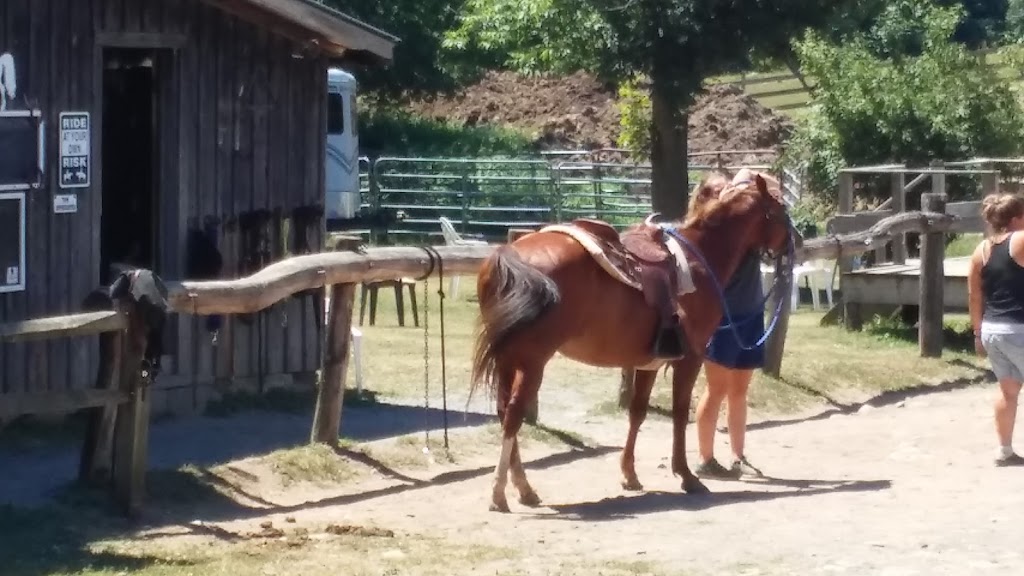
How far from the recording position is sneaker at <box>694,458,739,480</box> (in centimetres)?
1015

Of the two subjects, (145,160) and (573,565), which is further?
(145,160)

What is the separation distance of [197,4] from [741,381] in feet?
15.0

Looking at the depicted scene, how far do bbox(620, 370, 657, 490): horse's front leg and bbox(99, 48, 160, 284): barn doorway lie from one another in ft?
13.4

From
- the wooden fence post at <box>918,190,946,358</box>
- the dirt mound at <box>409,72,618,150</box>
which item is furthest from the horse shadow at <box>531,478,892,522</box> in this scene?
the dirt mound at <box>409,72,618,150</box>

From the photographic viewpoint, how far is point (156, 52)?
11484mm

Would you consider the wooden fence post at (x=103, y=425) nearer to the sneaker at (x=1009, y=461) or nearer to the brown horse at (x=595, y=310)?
the brown horse at (x=595, y=310)

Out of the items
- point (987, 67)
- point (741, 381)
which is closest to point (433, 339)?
point (741, 381)

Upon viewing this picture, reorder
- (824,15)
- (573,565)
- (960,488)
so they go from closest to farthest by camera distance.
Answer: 1. (573,565)
2. (960,488)
3. (824,15)

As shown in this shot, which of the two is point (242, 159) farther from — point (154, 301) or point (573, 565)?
point (573, 565)

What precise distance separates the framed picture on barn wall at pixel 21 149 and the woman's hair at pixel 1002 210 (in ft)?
19.7

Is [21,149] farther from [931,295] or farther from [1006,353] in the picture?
[931,295]

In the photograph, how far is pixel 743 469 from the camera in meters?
10.2

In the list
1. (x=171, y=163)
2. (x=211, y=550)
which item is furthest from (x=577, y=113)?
(x=211, y=550)

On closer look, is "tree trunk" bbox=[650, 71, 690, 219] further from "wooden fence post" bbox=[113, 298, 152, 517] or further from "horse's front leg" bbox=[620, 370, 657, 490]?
"wooden fence post" bbox=[113, 298, 152, 517]
